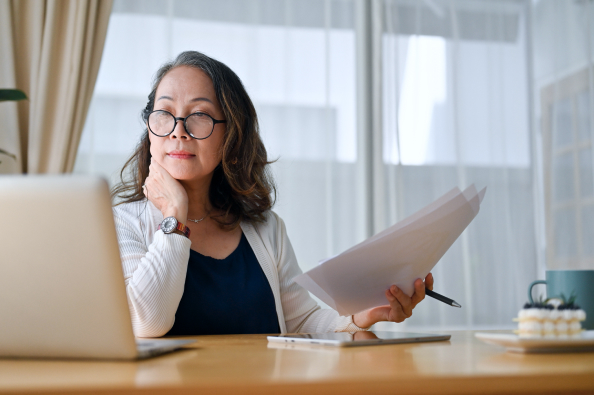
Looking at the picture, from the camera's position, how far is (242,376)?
0.47m

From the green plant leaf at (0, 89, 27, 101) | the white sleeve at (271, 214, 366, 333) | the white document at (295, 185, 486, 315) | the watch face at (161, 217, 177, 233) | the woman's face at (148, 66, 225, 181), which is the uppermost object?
the green plant leaf at (0, 89, 27, 101)

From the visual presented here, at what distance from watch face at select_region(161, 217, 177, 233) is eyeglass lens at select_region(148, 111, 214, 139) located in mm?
297

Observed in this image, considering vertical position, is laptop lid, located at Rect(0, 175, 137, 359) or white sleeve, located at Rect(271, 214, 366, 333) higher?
laptop lid, located at Rect(0, 175, 137, 359)

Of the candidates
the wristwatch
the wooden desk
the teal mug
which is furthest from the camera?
the wristwatch

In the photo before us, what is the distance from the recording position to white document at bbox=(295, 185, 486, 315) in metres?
0.87

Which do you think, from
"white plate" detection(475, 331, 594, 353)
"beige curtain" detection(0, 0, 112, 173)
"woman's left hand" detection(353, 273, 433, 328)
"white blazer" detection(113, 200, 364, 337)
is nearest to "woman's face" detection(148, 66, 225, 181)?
"white blazer" detection(113, 200, 364, 337)

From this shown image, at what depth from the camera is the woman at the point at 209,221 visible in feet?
4.06

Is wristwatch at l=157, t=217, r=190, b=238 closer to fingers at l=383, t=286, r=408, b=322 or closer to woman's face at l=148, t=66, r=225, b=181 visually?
woman's face at l=148, t=66, r=225, b=181

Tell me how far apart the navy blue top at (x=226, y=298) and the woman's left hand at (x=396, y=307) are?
0.27 meters

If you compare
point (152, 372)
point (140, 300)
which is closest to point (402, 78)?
point (140, 300)

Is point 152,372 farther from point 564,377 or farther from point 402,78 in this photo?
point 402,78

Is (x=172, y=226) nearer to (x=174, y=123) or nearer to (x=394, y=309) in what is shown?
(x=174, y=123)

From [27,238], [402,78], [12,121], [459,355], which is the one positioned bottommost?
[459,355]

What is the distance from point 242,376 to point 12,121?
2.32 metres
